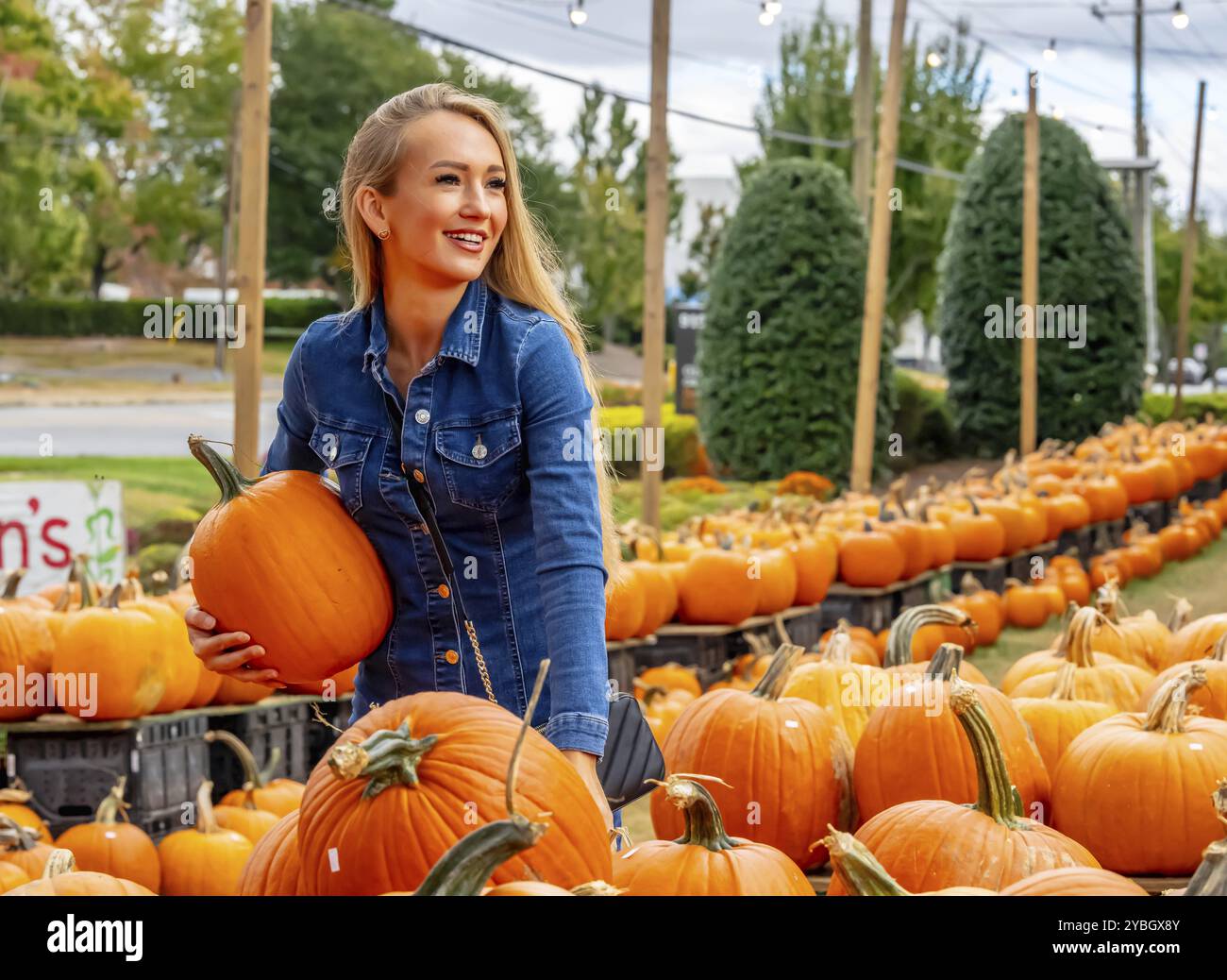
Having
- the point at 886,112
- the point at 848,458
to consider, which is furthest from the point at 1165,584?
the point at 848,458

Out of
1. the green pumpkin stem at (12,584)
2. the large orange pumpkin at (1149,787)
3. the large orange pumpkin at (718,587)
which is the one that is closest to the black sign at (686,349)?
the large orange pumpkin at (718,587)

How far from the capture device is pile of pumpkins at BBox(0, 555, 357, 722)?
12.7 feet

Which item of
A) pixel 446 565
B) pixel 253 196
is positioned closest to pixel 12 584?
pixel 253 196

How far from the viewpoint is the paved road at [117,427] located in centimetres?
1383

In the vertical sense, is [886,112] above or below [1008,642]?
above

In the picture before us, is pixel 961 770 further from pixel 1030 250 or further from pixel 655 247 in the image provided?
pixel 1030 250

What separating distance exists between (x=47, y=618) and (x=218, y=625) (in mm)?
2259

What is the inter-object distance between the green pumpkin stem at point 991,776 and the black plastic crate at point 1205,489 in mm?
8870

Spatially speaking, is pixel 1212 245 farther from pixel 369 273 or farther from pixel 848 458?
pixel 369 273

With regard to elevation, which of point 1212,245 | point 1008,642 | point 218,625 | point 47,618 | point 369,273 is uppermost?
point 1212,245

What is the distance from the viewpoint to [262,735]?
429 centimetres

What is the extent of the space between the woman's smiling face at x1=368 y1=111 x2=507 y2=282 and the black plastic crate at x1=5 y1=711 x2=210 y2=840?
8.18 feet

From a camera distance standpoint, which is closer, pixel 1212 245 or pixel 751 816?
pixel 751 816
